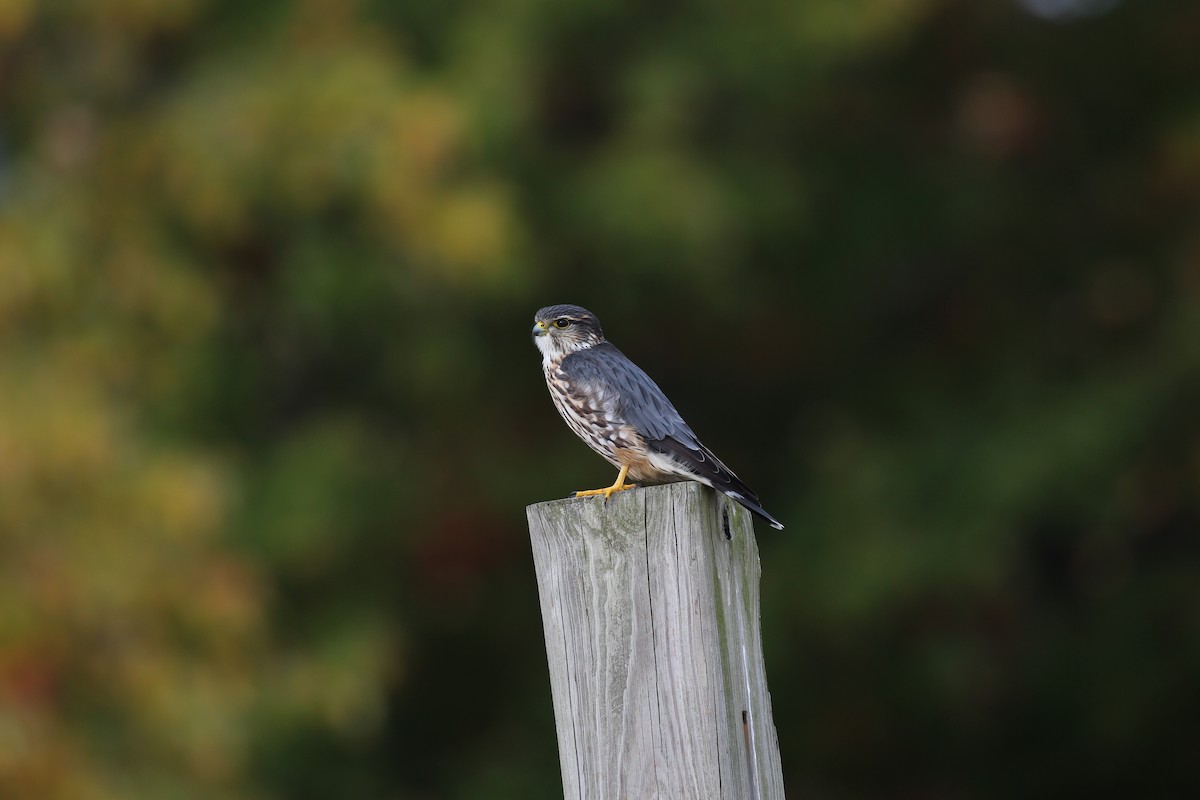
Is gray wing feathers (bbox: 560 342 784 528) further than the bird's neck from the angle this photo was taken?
No

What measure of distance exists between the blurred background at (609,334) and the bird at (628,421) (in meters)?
2.42

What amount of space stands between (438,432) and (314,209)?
6.25ft

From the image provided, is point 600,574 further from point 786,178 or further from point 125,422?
point 786,178

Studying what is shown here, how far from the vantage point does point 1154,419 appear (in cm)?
788

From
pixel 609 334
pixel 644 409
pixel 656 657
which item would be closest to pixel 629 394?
pixel 644 409

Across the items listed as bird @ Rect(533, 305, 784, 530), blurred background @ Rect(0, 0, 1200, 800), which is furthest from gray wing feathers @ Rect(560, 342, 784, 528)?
blurred background @ Rect(0, 0, 1200, 800)

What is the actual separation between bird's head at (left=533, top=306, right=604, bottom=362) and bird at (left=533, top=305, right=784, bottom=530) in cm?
23

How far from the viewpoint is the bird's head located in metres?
4.40

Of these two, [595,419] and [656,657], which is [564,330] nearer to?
[595,419]

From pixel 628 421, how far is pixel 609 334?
5101mm

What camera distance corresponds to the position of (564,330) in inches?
174

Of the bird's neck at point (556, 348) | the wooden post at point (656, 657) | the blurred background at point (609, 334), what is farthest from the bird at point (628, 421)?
the blurred background at point (609, 334)

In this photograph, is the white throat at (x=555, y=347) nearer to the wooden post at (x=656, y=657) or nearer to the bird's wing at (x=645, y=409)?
the bird's wing at (x=645, y=409)

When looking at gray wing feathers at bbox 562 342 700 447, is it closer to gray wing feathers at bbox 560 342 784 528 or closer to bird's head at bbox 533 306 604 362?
gray wing feathers at bbox 560 342 784 528
